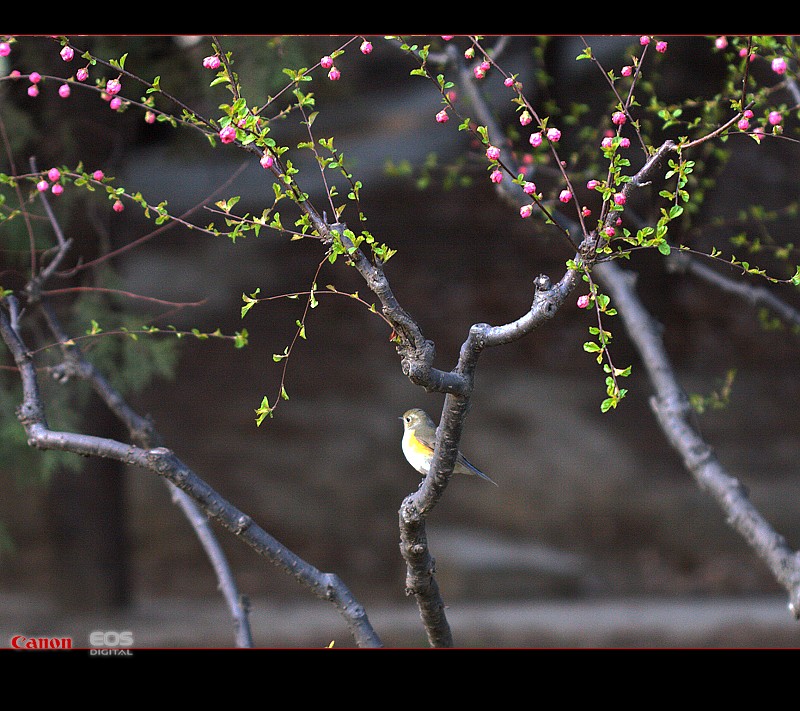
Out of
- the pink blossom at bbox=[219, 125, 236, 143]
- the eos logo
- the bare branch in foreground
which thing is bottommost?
the eos logo

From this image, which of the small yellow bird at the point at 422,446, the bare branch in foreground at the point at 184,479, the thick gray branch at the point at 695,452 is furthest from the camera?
the small yellow bird at the point at 422,446

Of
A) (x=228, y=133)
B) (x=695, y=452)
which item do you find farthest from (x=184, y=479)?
(x=695, y=452)

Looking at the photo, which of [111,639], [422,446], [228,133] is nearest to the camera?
[228,133]

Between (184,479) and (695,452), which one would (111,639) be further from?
(695,452)

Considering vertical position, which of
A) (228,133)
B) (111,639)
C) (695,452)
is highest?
(228,133)

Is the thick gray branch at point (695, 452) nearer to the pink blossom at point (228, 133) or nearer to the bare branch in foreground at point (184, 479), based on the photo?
the bare branch in foreground at point (184, 479)

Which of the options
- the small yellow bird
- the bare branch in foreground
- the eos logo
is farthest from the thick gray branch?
the eos logo

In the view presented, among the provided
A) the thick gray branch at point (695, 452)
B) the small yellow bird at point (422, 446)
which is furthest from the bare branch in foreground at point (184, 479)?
the thick gray branch at point (695, 452)

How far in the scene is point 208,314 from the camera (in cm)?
431

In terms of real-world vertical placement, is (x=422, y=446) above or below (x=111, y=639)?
above

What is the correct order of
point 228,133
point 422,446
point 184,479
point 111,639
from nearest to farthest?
point 228,133 < point 184,479 < point 111,639 < point 422,446

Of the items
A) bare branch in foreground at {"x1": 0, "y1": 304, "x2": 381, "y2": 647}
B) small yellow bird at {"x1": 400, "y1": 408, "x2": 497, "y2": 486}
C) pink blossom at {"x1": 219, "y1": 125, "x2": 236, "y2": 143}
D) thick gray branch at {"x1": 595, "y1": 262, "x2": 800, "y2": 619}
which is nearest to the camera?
pink blossom at {"x1": 219, "y1": 125, "x2": 236, "y2": 143}

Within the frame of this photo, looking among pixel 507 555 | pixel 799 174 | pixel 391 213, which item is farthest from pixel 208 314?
pixel 799 174

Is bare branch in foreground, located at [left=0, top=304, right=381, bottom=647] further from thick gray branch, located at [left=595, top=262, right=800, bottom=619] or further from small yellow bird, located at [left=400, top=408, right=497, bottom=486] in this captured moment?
thick gray branch, located at [left=595, top=262, right=800, bottom=619]
